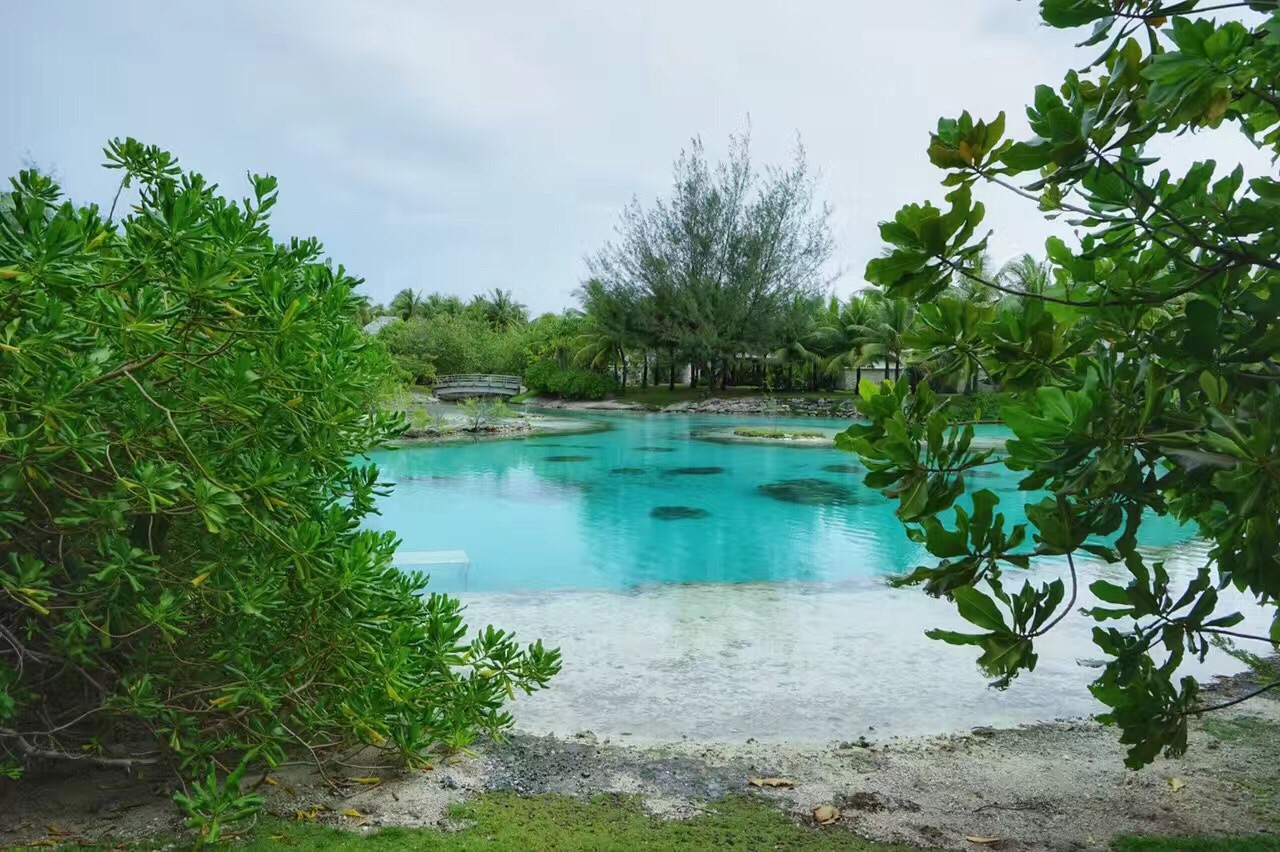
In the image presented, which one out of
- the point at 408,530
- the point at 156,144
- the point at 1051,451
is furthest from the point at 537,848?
the point at 408,530

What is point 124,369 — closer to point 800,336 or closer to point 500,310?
point 800,336

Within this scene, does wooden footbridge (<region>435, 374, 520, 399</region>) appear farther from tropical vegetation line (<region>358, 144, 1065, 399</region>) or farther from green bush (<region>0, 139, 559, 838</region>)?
green bush (<region>0, 139, 559, 838</region>)

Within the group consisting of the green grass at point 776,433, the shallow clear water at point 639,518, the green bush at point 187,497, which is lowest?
the shallow clear water at point 639,518

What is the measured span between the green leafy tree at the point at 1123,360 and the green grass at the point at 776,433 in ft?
56.9

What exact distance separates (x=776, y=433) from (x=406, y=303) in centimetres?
3406

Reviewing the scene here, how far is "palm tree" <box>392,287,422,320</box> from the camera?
48912 mm

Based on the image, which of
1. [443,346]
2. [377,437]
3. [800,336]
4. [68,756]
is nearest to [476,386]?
[443,346]

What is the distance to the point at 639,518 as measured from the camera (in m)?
10.0

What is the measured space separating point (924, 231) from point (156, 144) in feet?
6.35

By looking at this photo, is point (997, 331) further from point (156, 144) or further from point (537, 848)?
point (156, 144)

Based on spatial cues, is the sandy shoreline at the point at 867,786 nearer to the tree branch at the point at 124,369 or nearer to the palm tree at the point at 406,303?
Result: the tree branch at the point at 124,369

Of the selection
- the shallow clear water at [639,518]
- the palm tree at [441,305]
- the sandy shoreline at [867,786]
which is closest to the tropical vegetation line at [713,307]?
the palm tree at [441,305]

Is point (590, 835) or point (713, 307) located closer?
point (590, 835)

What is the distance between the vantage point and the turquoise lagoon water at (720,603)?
13.3 ft
